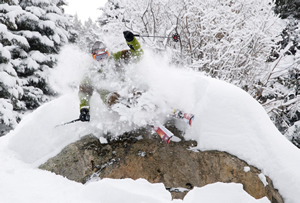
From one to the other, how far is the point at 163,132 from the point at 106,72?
1.76 meters

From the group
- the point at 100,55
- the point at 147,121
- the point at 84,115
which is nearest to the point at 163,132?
the point at 147,121

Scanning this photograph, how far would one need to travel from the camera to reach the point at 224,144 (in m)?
2.88

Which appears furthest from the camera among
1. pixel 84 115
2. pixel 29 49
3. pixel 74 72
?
pixel 29 49

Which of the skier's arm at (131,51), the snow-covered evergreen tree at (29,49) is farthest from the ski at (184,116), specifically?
the snow-covered evergreen tree at (29,49)

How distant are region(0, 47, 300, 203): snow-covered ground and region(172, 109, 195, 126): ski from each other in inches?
4.5

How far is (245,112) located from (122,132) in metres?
2.16

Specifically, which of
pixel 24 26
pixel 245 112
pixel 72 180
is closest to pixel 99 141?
pixel 72 180

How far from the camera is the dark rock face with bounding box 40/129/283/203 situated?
2615 millimetres

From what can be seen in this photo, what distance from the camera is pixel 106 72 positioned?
12.7 ft

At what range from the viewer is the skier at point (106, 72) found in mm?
3656

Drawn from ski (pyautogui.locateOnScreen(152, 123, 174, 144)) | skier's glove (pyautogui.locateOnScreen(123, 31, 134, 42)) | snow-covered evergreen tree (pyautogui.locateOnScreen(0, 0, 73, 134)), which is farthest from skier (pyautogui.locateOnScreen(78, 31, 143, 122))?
snow-covered evergreen tree (pyautogui.locateOnScreen(0, 0, 73, 134))

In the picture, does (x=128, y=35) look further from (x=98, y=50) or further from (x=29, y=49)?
(x=29, y=49)

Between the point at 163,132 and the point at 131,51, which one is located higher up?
the point at 131,51

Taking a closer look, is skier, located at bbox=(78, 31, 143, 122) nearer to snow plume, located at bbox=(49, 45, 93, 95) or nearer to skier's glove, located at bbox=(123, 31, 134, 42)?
skier's glove, located at bbox=(123, 31, 134, 42)
